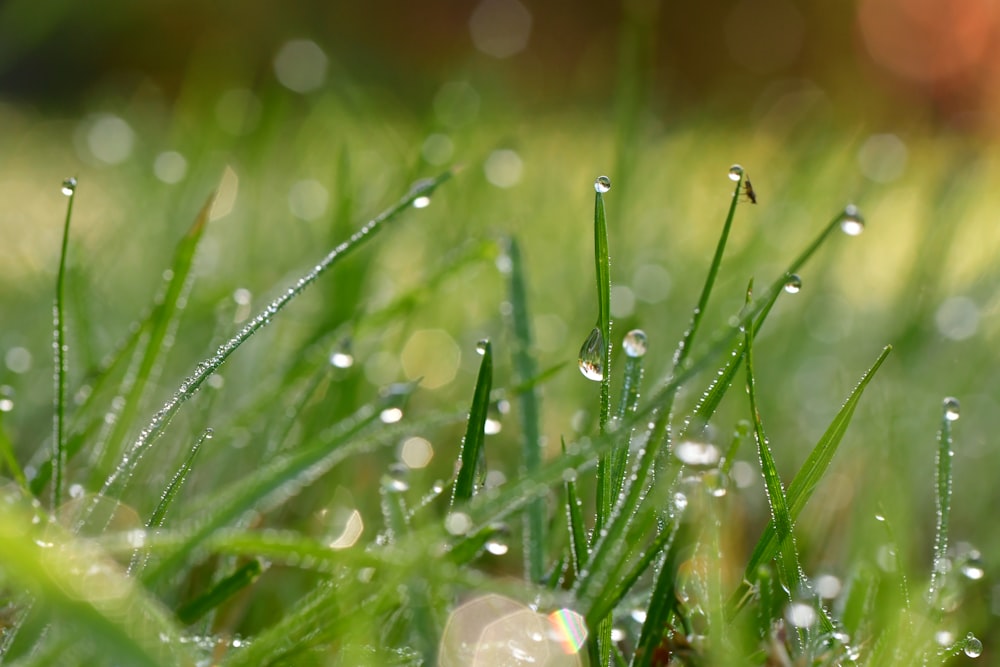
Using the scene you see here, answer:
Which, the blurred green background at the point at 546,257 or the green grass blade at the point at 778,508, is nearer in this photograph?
the green grass blade at the point at 778,508

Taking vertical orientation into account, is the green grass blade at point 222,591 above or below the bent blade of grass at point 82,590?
above

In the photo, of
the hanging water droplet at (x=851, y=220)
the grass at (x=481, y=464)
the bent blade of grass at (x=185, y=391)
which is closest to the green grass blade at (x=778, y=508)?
the grass at (x=481, y=464)

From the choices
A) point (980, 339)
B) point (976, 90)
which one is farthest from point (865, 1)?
point (980, 339)

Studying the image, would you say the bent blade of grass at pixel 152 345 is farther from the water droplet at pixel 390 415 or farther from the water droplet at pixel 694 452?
the water droplet at pixel 694 452

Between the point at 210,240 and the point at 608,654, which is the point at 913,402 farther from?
the point at 210,240

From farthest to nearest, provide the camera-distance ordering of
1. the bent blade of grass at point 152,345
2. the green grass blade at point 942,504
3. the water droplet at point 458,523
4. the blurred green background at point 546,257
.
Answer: the blurred green background at point 546,257, the bent blade of grass at point 152,345, the green grass blade at point 942,504, the water droplet at point 458,523

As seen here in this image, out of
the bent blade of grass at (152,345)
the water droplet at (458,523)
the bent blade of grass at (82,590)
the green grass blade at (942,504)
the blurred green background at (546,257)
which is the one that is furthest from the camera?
the blurred green background at (546,257)

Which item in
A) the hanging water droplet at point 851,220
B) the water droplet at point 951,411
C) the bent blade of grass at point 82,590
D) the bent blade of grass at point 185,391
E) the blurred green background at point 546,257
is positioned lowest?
the bent blade of grass at point 82,590

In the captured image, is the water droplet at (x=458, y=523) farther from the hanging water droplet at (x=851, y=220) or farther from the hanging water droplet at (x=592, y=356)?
the hanging water droplet at (x=851, y=220)
